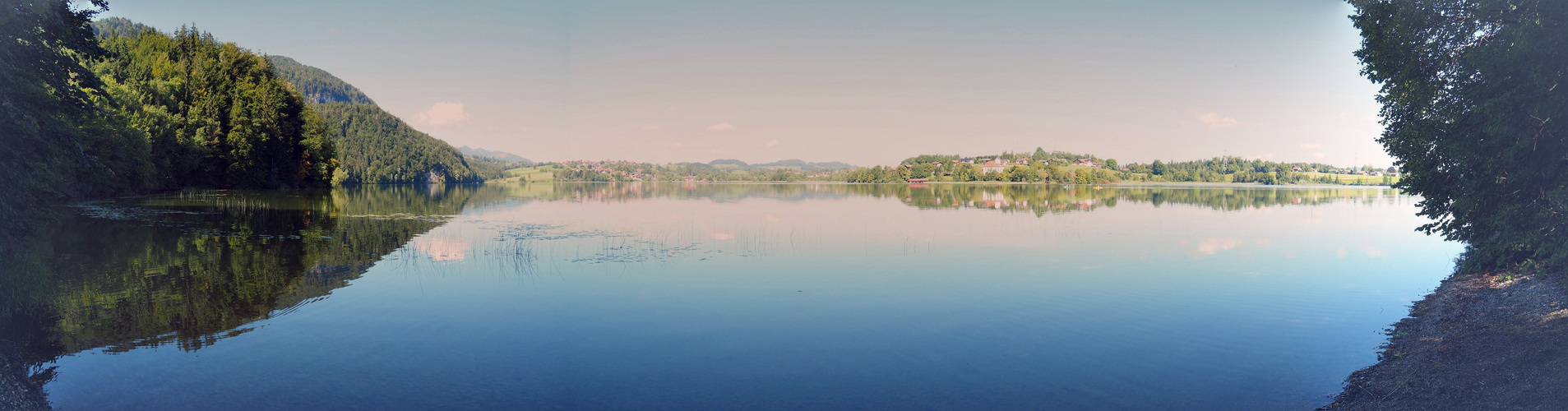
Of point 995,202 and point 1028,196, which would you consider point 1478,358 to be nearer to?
point 995,202

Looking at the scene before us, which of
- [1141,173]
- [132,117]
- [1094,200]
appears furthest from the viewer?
[1141,173]

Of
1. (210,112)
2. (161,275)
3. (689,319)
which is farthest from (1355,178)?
(161,275)

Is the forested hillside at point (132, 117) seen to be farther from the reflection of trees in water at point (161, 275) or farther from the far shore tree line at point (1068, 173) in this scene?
the far shore tree line at point (1068, 173)

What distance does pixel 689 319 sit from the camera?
11.2 metres

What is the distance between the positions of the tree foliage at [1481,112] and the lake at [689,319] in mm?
2055

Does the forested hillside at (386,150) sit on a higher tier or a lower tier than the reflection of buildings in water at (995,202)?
higher

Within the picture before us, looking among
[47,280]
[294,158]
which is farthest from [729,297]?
[294,158]

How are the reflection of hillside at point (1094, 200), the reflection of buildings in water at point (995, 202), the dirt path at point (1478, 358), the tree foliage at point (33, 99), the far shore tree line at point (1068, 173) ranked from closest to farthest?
the dirt path at point (1478, 358) < the tree foliage at point (33, 99) < the reflection of hillside at point (1094, 200) < the reflection of buildings in water at point (995, 202) < the far shore tree line at point (1068, 173)

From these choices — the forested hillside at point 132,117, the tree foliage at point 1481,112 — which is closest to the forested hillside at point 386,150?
the forested hillside at point 132,117

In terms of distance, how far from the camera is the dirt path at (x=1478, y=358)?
6.96 metres

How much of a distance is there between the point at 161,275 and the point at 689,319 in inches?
435

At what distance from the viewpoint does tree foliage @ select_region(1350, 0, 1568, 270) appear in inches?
429

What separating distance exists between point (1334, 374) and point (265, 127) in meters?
70.2

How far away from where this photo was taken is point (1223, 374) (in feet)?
27.9
